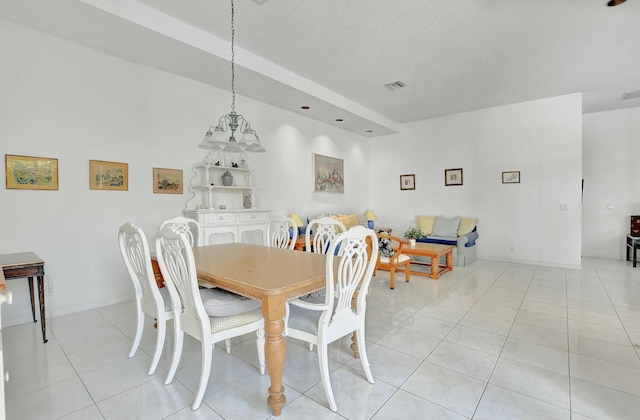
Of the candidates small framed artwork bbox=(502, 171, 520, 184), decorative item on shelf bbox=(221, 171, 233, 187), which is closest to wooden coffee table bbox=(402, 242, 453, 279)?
small framed artwork bbox=(502, 171, 520, 184)

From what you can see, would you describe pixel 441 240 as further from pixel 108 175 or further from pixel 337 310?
pixel 108 175

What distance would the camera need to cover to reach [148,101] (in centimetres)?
381

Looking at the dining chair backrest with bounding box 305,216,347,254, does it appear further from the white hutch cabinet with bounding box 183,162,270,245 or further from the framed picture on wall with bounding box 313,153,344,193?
the framed picture on wall with bounding box 313,153,344,193

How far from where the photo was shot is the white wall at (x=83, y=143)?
2.96 meters

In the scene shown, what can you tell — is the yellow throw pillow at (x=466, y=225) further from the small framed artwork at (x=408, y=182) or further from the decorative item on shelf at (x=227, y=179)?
the decorative item on shelf at (x=227, y=179)

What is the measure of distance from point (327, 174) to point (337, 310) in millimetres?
4837

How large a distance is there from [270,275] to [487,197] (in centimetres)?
554

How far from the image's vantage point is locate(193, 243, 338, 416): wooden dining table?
1.64 metres

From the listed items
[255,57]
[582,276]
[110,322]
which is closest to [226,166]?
[255,57]

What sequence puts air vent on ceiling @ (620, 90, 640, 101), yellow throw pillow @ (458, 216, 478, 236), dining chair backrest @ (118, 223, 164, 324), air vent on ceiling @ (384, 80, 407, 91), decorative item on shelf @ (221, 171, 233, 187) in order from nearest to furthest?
1. dining chair backrest @ (118, 223, 164, 324)
2. decorative item on shelf @ (221, 171, 233, 187)
3. air vent on ceiling @ (384, 80, 407, 91)
4. air vent on ceiling @ (620, 90, 640, 101)
5. yellow throw pillow @ (458, 216, 478, 236)

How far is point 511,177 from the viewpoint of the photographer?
5809 mm

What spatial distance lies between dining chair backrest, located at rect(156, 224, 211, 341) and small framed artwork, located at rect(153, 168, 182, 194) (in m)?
2.29

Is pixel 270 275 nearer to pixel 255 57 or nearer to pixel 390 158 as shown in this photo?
pixel 255 57

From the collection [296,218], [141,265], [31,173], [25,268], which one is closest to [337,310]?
[141,265]
